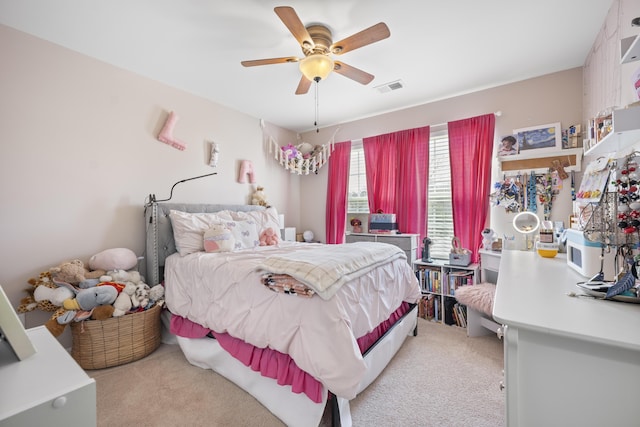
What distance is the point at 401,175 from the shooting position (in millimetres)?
3473

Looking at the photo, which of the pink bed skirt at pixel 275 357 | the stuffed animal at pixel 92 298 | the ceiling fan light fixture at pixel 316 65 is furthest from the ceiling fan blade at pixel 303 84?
the stuffed animal at pixel 92 298

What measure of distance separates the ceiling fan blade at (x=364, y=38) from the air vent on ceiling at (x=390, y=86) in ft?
3.85

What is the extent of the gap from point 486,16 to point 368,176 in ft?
6.99

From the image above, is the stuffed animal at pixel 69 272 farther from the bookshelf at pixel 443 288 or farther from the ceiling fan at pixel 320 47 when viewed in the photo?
the bookshelf at pixel 443 288

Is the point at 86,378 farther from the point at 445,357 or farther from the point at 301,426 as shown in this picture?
the point at 445,357

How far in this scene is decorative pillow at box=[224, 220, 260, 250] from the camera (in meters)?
2.68

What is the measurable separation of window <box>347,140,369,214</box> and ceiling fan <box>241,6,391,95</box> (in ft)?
5.73

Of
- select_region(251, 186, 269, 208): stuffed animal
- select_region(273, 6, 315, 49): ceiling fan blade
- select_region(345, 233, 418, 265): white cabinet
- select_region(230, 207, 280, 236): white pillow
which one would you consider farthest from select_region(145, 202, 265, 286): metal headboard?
select_region(345, 233, 418, 265): white cabinet

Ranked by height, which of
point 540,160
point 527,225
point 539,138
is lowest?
point 527,225

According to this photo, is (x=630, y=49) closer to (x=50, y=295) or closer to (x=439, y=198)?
(x=439, y=198)

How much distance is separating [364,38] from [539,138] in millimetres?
2163

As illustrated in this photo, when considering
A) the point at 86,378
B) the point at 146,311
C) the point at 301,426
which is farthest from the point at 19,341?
the point at 146,311

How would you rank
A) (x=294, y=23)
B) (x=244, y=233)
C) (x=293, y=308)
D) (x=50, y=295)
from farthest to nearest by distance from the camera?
1. (x=244, y=233)
2. (x=50, y=295)
3. (x=294, y=23)
4. (x=293, y=308)

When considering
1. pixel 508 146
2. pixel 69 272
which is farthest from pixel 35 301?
pixel 508 146
